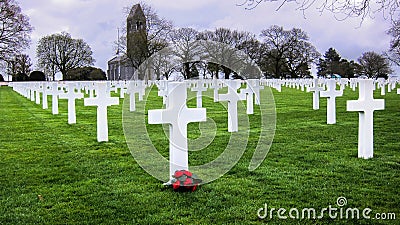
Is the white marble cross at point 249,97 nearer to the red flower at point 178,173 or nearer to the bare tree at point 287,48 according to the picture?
the red flower at point 178,173

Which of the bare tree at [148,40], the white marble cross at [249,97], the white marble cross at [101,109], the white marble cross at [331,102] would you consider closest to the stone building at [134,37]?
the bare tree at [148,40]

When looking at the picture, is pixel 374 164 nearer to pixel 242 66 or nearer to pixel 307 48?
pixel 242 66

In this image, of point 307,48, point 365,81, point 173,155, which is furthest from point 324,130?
point 307,48

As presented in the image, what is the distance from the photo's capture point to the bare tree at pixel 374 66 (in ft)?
223

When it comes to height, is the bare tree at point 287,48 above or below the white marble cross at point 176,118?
above

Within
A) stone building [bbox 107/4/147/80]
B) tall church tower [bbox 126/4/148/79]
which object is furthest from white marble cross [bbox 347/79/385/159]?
stone building [bbox 107/4/147/80]

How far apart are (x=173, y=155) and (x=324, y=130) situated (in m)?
6.25

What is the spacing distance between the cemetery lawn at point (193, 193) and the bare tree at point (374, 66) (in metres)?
62.2

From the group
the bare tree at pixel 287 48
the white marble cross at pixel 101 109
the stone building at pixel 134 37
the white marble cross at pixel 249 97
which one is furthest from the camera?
the bare tree at pixel 287 48

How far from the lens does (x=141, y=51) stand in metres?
27.7

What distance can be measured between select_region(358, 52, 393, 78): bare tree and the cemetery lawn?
A: 62.2 meters

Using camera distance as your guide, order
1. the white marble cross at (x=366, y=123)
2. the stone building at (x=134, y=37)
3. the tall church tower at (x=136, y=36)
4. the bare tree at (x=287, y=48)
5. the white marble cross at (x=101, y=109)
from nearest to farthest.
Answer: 1. the white marble cross at (x=366, y=123)
2. the white marble cross at (x=101, y=109)
3. the tall church tower at (x=136, y=36)
4. the stone building at (x=134, y=37)
5. the bare tree at (x=287, y=48)

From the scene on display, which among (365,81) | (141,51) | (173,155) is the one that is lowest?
(173,155)

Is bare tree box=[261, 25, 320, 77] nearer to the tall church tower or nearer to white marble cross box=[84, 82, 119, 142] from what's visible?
the tall church tower
